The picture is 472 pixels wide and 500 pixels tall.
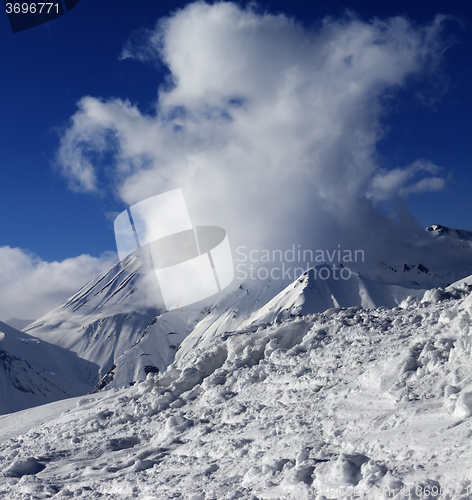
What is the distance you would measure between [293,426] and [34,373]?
4656 inches

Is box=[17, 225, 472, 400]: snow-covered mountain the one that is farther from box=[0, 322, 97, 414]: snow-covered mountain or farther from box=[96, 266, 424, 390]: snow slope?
box=[0, 322, 97, 414]: snow-covered mountain

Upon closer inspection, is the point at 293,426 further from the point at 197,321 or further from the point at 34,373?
the point at 197,321

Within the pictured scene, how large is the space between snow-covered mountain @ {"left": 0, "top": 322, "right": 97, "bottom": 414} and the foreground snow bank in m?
88.6

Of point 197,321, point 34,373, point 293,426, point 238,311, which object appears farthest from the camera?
point 197,321

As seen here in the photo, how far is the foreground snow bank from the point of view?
20.6 ft

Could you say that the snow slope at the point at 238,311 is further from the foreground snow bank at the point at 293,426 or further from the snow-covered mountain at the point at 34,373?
the foreground snow bank at the point at 293,426

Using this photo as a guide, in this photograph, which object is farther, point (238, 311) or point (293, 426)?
point (238, 311)

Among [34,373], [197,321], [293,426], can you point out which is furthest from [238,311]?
[293,426]

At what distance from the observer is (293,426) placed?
870 cm

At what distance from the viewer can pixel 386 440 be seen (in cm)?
679

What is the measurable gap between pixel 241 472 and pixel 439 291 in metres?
10.9

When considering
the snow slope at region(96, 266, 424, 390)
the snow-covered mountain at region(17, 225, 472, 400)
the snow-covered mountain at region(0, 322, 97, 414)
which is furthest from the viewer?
the snow-covered mountain at region(17, 225, 472, 400)

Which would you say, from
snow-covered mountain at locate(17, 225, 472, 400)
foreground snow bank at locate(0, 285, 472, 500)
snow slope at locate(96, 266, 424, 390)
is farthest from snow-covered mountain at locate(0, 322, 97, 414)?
A: foreground snow bank at locate(0, 285, 472, 500)

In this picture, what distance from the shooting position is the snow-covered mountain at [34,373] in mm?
96875
